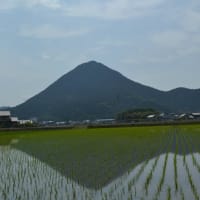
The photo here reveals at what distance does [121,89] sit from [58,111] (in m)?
27.2

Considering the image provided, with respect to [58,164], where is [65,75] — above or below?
above

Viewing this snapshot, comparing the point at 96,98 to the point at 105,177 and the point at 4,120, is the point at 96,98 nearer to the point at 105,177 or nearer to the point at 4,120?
the point at 4,120

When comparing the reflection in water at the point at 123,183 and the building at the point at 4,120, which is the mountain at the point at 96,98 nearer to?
the building at the point at 4,120

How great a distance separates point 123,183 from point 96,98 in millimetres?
127168

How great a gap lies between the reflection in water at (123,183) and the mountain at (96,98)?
104687mm

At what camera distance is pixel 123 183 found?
7359 millimetres

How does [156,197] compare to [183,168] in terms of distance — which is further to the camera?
[183,168]

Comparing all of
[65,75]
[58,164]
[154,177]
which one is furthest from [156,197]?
[65,75]

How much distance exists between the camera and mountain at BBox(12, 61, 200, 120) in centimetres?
12306

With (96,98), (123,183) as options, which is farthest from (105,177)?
(96,98)

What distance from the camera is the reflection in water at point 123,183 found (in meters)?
6.30

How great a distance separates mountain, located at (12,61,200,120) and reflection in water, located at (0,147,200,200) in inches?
4122

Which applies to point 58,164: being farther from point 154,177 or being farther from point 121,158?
point 154,177

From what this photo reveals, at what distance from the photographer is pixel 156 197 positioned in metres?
5.98
